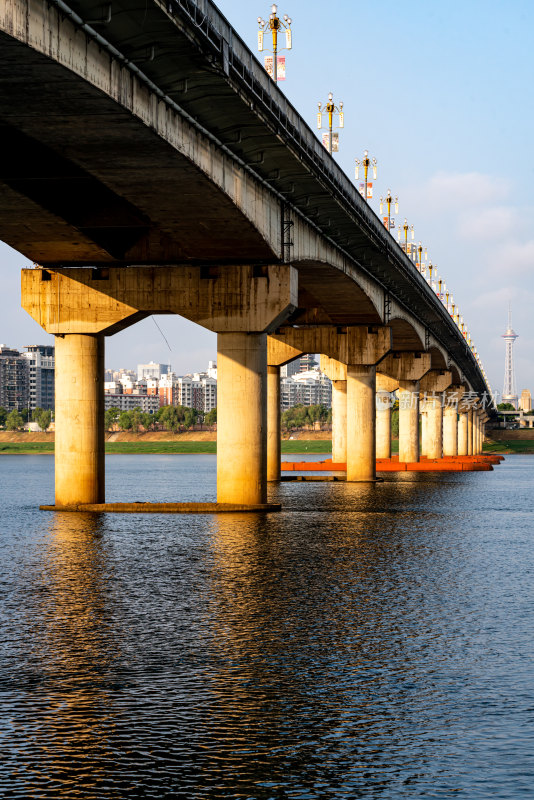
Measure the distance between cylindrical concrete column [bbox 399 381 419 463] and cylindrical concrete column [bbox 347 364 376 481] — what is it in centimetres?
3191

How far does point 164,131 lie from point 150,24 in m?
4.87

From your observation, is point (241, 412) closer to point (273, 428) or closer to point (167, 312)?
point (167, 312)

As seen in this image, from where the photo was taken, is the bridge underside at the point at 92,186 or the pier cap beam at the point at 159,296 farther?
the pier cap beam at the point at 159,296

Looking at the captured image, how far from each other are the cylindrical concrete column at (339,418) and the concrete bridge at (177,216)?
29.5 meters

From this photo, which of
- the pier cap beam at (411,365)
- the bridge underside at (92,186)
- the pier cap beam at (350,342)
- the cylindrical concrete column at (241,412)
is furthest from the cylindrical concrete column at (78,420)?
the pier cap beam at (411,365)

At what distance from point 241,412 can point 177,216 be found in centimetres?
1014

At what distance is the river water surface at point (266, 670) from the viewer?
12.1 metres

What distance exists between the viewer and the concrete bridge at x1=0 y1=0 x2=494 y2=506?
2584 centimetres

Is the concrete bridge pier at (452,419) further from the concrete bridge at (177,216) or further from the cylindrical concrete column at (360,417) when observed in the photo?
the concrete bridge at (177,216)

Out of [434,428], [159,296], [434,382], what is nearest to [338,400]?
[434,428]

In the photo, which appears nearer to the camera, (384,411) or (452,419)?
(384,411)

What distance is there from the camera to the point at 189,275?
1842 inches

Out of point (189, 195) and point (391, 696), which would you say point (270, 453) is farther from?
point (391, 696)

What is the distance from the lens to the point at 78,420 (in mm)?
48156
